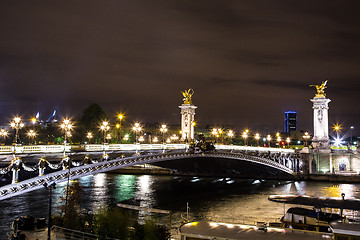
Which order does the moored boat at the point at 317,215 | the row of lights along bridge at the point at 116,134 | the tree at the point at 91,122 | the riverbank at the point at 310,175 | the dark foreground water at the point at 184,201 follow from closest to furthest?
1. the moored boat at the point at 317,215
2. the row of lights along bridge at the point at 116,134
3. the dark foreground water at the point at 184,201
4. the riverbank at the point at 310,175
5. the tree at the point at 91,122

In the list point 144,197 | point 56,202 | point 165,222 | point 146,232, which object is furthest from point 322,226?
point 144,197

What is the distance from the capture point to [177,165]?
66.2 m

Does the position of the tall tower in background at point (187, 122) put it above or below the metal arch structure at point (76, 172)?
above

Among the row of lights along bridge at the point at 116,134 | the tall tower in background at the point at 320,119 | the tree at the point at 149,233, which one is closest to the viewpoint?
the tree at the point at 149,233

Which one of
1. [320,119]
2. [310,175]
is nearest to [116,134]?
[310,175]

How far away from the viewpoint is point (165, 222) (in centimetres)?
2964

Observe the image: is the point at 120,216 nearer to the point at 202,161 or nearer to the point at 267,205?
the point at 267,205

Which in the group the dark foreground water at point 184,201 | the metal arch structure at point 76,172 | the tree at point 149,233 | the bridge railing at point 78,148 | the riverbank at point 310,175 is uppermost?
the bridge railing at point 78,148

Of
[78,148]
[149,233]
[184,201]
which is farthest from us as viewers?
[184,201]

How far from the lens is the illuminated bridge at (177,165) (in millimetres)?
23781

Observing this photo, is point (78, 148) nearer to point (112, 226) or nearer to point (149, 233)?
point (112, 226)

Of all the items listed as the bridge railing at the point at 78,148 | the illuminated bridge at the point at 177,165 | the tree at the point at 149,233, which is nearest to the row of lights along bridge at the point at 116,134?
the bridge railing at the point at 78,148

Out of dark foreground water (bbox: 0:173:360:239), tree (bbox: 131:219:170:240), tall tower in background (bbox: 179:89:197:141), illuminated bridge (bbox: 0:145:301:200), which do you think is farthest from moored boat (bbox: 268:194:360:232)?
tall tower in background (bbox: 179:89:197:141)

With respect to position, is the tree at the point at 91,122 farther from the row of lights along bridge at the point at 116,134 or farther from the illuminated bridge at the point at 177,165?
the illuminated bridge at the point at 177,165
